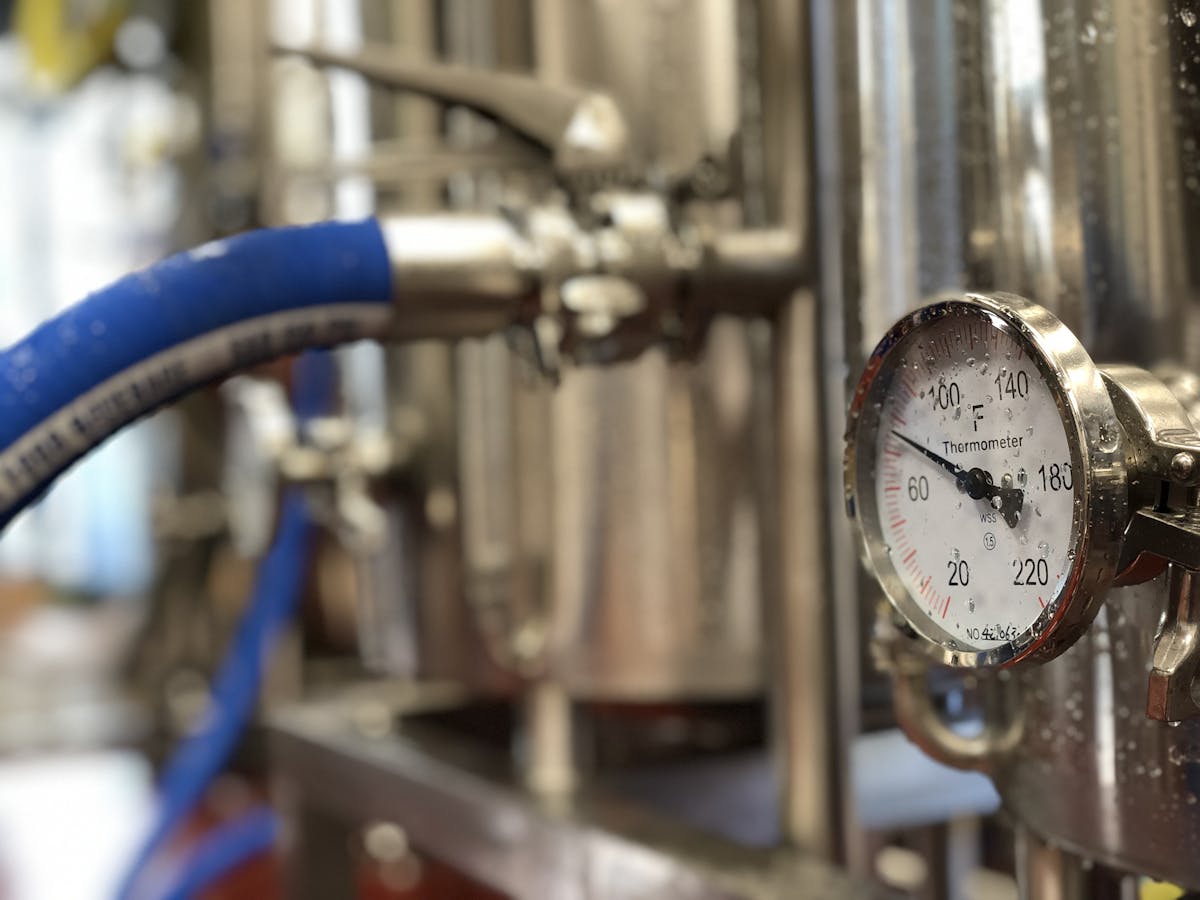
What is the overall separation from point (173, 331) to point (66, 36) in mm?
1637

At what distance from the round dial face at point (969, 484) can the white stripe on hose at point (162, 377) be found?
0.22 meters

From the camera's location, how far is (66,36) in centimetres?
189

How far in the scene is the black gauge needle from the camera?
0.39m

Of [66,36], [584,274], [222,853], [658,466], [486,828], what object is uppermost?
[66,36]

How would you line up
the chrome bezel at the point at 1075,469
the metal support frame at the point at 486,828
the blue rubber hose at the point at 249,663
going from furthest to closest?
the blue rubber hose at the point at 249,663 → the metal support frame at the point at 486,828 → the chrome bezel at the point at 1075,469

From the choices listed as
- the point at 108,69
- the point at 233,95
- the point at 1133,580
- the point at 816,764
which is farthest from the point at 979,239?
the point at 108,69

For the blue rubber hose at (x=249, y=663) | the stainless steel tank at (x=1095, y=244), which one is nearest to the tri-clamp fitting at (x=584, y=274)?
the stainless steel tank at (x=1095, y=244)

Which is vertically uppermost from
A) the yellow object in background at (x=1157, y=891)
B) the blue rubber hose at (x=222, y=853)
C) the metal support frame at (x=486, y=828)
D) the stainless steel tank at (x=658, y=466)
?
the stainless steel tank at (x=658, y=466)

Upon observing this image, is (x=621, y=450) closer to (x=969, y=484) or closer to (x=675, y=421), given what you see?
(x=675, y=421)

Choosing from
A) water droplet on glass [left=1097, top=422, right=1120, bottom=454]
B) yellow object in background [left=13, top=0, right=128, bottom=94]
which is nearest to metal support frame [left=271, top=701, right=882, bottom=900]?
water droplet on glass [left=1097, top=422, right=1120, bottom=454]

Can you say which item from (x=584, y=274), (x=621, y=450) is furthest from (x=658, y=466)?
(x=584, y=274)

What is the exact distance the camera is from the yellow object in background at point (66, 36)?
1.83 m

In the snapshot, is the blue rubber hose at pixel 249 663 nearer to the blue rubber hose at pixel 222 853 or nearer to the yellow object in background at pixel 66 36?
the blue rubber hose at pixel 222 853

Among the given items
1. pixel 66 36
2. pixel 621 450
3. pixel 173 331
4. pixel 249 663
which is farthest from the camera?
pixel 66 36
